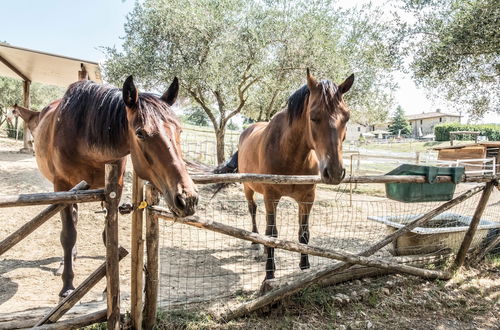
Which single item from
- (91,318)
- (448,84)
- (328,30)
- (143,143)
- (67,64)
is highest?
(328,30)

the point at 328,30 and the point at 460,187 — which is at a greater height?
the point at 328,30

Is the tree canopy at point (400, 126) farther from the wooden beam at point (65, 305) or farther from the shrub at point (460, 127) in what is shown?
the wooden beam at point (65, 305)

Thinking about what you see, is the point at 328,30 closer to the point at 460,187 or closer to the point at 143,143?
the point at 460,187

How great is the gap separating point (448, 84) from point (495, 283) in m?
5.23

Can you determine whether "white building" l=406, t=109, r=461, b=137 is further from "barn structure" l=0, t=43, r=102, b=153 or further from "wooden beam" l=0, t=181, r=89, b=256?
"wooden beam" l=0, t=181, r=89, b=256

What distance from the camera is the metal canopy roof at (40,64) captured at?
7860mm

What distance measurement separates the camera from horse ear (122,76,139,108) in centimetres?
198

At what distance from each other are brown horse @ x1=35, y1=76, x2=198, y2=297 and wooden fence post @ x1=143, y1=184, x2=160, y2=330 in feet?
0.83

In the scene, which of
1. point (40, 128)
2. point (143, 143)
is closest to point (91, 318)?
point (143, 143)

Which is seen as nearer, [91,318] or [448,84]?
[91,318]

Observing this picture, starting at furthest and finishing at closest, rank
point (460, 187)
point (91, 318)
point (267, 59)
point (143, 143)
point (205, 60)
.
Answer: point (460, 187) → point (267, 59) → point (205, 60) → point (91, 318) → point (143, 143)

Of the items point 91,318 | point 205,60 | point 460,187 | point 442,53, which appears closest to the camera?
point 91,318

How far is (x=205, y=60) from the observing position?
860 centimetres

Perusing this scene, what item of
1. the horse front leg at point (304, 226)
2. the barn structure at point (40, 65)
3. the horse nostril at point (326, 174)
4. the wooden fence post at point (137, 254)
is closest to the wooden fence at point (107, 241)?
the wooden fence post at point (137, 254)
